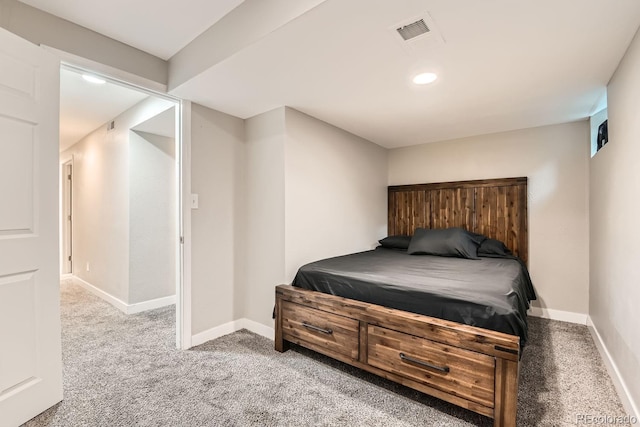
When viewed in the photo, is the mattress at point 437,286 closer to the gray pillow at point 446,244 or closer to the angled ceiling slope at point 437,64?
the gray pillow at point 446,244

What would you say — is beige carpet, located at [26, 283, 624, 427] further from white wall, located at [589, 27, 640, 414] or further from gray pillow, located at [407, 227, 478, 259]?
A: gray pillow, located at [407, 227, 478, 259]

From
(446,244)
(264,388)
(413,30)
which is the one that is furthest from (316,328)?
(413,30)

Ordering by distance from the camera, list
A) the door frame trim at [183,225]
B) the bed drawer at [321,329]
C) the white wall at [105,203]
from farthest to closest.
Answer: the white wall at [105,203], the door frame trim at [183,225], the bed drawer at [321,329]

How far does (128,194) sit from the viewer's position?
3.36 metres

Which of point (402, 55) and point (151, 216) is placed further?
point (151, 216)

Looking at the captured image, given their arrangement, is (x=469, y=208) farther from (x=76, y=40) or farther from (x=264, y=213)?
(x=76, y=40)

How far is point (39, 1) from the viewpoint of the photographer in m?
1.68

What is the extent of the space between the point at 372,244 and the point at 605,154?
7.71ft

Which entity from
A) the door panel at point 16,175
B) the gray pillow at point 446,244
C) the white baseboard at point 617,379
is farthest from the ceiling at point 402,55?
the white baseboard at point 617,379

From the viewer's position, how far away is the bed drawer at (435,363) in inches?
58.6

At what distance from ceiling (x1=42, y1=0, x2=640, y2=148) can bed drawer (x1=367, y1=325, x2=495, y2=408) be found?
1.68 m

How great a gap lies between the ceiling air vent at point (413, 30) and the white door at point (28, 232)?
2.02 meters

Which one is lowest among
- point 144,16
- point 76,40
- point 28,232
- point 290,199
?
point 28,232

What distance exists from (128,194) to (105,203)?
74 centimetres
